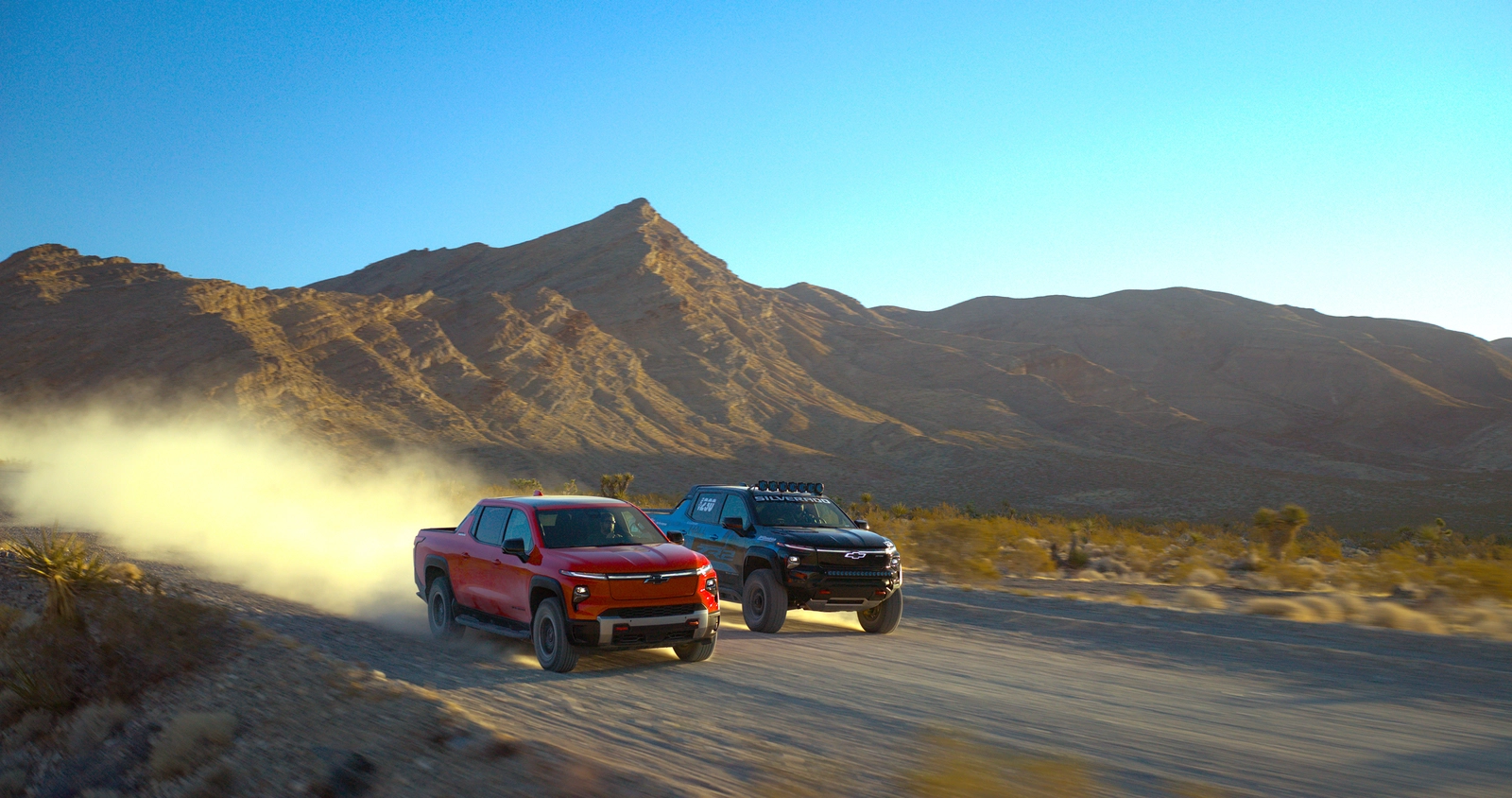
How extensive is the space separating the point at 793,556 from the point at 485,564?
3617 millimetres

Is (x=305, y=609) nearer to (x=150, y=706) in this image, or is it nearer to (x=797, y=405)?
(x=150, y=706)

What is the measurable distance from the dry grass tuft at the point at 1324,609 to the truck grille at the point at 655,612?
8.89 meters

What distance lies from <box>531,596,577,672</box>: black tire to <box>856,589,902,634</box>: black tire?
172 inches

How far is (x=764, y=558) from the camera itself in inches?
483

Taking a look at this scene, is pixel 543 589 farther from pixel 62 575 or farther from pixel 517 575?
pixel 62 575

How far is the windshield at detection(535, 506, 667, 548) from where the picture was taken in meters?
10.1

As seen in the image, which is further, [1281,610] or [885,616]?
[1281,610]

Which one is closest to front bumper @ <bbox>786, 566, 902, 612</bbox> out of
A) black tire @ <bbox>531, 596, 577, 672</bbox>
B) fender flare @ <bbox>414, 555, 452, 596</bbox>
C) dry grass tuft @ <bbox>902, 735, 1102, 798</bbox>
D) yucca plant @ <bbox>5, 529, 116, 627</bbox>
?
black tire @ <bbox>531, 596, 577, 672</bbox>

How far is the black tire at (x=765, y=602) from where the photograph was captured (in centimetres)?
1203

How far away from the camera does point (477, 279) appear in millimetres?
95688

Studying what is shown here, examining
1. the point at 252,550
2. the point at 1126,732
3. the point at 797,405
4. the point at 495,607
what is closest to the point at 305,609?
the point at 495,607

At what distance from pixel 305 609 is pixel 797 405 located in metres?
62.1

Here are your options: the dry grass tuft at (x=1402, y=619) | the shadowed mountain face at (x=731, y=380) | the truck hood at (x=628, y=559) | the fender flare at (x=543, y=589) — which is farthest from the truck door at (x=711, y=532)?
the shadowed mountain face at (x=731, y=380)

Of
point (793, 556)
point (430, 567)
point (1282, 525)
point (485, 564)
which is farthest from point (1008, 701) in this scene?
point (1282, 525)
